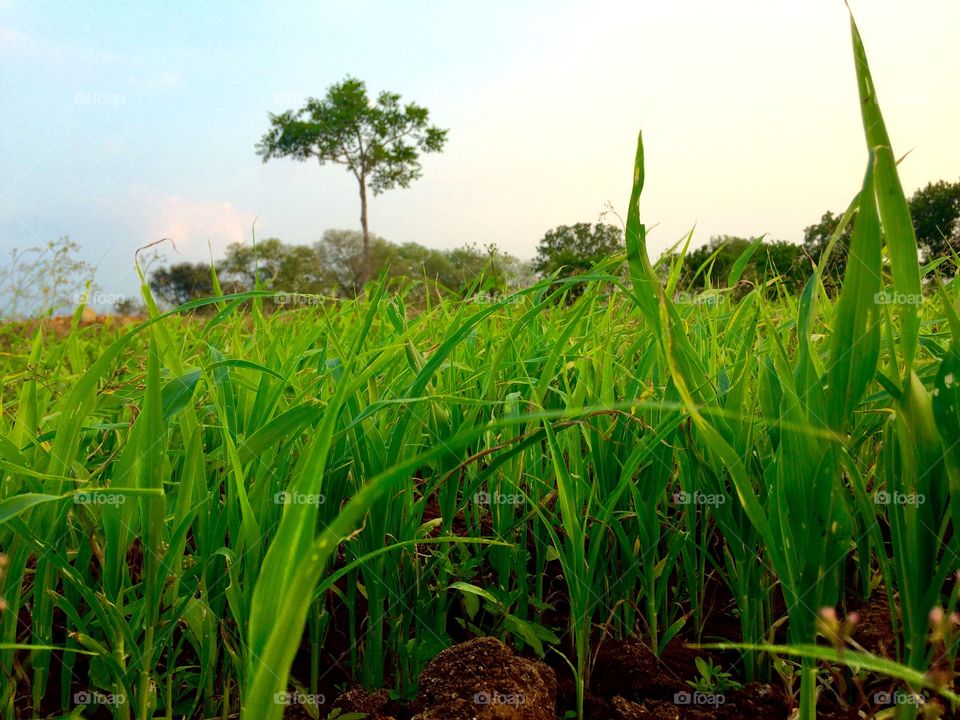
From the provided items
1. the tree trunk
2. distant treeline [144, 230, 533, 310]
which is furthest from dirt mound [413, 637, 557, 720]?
the tree trunk

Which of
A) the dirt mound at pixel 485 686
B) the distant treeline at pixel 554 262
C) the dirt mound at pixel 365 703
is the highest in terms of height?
the distant treeline at pixel 554 262

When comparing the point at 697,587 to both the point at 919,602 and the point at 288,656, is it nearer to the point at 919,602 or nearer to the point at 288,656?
Answer: the point at 919,602

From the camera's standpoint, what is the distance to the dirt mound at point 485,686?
1.00 meters

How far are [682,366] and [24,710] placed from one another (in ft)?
4.14

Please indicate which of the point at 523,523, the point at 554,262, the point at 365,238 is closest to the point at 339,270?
the point at 365,238

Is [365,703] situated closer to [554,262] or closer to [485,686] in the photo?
[485,686]

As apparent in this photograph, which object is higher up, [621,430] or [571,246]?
[571,246]

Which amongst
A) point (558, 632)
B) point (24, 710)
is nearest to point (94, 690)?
point (24, 710)

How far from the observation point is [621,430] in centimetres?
143

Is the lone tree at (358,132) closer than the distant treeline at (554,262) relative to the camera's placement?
No

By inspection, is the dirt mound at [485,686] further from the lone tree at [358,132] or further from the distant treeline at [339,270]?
the lone tree at [358,132]

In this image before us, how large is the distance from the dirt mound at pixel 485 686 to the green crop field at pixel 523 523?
0.04 meters

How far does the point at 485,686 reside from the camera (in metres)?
1.04

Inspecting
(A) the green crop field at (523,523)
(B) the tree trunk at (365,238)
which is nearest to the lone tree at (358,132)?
(B) the tree trunk at (365,238)
